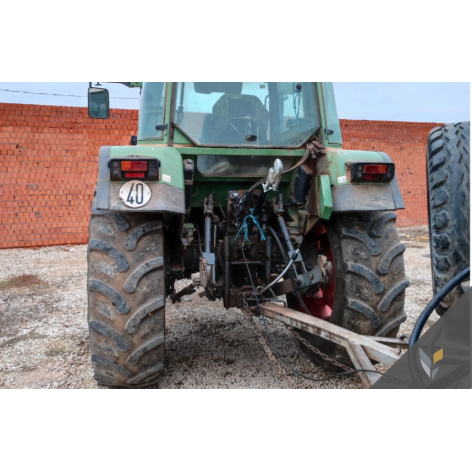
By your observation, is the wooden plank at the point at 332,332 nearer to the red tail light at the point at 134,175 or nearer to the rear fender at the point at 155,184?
the rear fender at the point at 155,184

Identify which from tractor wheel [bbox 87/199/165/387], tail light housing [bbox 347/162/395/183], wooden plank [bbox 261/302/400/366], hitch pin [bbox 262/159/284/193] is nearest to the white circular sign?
tractor wheel [bbox 87/199/165/387]

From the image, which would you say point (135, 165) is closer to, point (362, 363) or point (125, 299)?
point (125, 299)

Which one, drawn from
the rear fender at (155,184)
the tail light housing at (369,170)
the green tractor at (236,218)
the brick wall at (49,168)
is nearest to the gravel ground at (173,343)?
the green tractor at (236,218)

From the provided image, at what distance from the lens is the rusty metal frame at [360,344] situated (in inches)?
78.0

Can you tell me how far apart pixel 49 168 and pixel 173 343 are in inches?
262

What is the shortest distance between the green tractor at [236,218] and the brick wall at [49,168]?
6155 millimetres

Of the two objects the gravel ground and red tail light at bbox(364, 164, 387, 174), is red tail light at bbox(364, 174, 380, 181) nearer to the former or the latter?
red tail light at bbox(364, 164, 387, 174)

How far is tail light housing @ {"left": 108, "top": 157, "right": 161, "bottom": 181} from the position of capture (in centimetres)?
242

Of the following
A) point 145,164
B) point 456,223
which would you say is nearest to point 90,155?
point 145,164

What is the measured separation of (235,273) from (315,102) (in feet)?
4.33

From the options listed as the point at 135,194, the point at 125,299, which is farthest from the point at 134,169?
the point at 125,299

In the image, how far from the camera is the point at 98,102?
136 inches

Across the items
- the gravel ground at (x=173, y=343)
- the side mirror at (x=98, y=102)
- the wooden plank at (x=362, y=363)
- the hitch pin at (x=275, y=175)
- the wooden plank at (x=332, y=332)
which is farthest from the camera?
the side mirror at (x=98, y=102)

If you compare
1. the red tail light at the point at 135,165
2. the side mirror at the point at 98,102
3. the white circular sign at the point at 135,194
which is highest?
the side mirror at the point at 98,102
